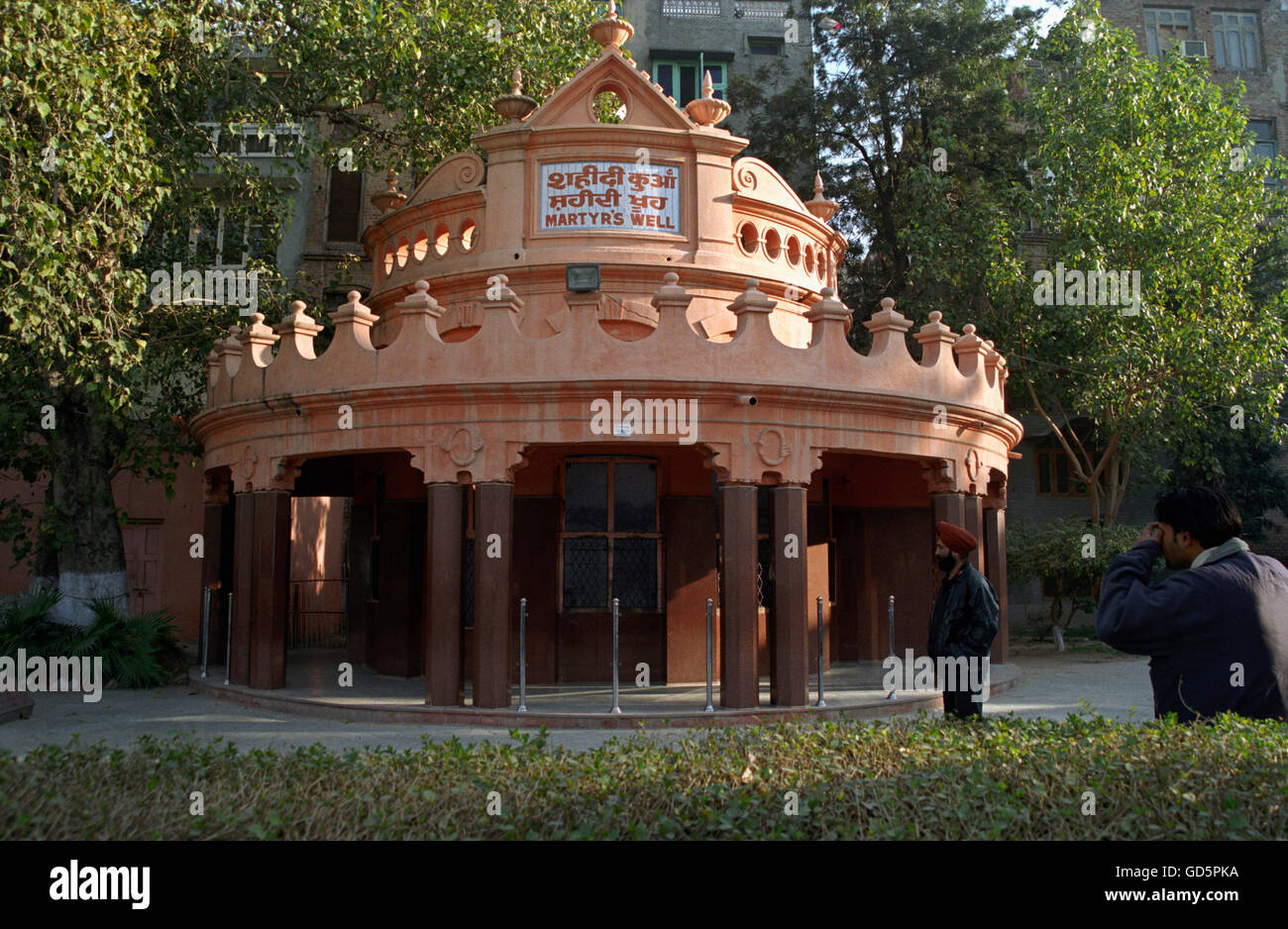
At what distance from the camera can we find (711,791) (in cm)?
525

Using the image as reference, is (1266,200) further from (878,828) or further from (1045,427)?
→ (878,828)

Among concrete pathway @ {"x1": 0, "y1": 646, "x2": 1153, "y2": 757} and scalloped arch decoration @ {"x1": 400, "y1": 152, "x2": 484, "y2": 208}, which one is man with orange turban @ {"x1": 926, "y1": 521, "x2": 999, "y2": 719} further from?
scalloped arch decoration @ {"x1": 400, "y1": 152, "x2": 484, "y2": 208}

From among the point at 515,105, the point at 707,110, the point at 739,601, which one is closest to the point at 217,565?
the point at 515,105

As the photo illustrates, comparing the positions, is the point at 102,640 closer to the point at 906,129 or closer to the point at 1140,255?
the point at 1140,255

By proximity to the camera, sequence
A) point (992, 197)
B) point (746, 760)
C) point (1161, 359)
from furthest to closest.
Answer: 1. point (992, 197)
2. point (1161, 359)
3. point (746, 760)

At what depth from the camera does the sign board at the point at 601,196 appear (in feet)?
47.4

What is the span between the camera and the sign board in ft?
47.4

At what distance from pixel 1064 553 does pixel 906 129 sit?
1435cm

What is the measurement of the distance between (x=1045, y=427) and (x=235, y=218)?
77.0 feet

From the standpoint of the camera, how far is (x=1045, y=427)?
31.3 m

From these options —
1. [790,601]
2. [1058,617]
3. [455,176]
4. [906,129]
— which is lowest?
[1058,617]

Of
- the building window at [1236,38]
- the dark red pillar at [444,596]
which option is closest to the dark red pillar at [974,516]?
the dark red pillar at [444,596]
